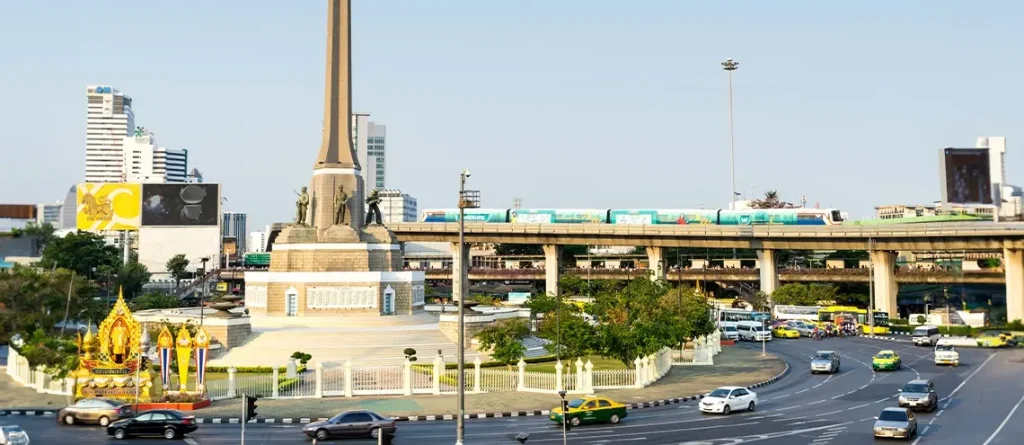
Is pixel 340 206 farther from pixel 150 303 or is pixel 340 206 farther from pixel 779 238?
pixel 779 238

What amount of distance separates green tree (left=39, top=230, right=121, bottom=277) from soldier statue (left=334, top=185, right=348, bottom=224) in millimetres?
47753

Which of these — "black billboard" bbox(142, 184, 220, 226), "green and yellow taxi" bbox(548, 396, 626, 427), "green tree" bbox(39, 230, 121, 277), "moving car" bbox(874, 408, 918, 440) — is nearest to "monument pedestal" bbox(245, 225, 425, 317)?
"green and yellow taxi" bbox(548, 396, 626, 427)

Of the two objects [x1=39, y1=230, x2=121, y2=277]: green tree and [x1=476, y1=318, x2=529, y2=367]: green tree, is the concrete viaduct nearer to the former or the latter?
[x1=39, y1=230, x2=121, y2=277]: green tree

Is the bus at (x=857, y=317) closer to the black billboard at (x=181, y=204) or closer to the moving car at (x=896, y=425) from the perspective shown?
the moving car at (x=896, y=425)

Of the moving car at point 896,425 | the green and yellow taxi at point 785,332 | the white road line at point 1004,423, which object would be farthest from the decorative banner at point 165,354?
the green and yellow taxi at point 785,332

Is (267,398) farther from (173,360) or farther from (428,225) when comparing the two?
(428,225)

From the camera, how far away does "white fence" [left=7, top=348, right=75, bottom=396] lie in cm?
3797

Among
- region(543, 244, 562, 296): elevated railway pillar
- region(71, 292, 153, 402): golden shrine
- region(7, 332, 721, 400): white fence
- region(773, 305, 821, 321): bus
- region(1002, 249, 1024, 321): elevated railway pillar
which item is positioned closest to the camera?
region(71, 292, 153, 402): golden shrine

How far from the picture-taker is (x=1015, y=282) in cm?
7775

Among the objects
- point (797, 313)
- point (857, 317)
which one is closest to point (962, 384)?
point (857, 317)

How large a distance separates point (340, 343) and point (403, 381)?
9.43 m

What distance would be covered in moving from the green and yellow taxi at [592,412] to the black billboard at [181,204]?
84.4 metres

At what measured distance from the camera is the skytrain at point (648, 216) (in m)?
87.9

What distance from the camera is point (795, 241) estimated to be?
289 ft
